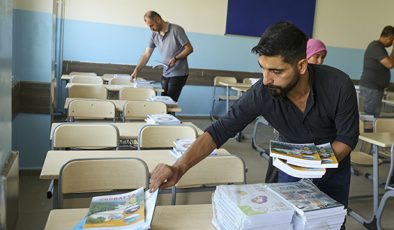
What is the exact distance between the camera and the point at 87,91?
4.23m

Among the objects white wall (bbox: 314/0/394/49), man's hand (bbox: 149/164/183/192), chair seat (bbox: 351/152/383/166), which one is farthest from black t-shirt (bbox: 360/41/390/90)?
man's hand (bbox: 149/164/183/192)

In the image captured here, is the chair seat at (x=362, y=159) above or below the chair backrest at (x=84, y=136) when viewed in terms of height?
below

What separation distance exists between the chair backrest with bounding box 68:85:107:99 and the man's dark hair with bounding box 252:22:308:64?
3.20 m

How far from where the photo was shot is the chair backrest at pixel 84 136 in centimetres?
255

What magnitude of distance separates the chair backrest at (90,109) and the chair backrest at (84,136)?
0.84m

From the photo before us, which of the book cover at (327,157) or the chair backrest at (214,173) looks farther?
the chair backrest at (214,173)

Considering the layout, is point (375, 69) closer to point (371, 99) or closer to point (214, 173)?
point (371, 99)

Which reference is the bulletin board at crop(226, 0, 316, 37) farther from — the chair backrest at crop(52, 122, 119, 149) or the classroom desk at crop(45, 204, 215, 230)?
the classroom desk at crop(45, 204, 215, 230)

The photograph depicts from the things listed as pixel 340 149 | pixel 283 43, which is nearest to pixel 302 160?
pixel 340 149

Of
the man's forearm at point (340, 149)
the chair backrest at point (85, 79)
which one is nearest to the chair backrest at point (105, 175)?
the man's forearm at point (340, 149)

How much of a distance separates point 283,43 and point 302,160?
0.39 metres

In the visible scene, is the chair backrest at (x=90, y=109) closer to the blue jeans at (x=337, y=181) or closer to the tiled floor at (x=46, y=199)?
the tiled floor at (x=46, y=199)

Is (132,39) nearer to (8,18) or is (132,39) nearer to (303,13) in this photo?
(303,13)

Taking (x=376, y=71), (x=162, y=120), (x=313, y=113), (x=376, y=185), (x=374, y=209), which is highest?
(x=376, y=71)
